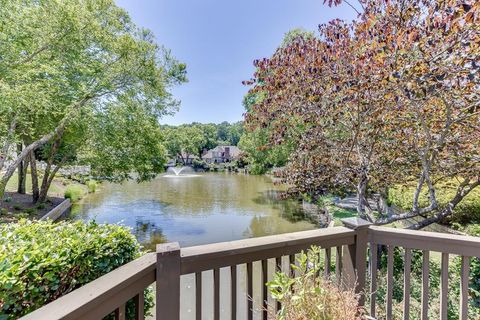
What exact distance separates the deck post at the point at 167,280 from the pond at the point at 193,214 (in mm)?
6815

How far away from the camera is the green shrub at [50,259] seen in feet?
5.96

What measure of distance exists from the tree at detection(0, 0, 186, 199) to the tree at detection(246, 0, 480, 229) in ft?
20.6

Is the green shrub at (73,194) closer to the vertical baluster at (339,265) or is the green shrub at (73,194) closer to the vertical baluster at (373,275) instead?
the vertical baluster at (339,265)

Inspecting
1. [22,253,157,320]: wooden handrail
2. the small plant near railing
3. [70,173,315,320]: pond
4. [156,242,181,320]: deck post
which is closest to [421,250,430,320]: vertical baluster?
the small plant near railing

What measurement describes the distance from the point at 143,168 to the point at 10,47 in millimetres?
5833

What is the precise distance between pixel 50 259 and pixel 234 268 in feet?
5.11

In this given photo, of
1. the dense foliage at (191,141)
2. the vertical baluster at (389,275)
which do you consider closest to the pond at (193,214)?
the vertical baluster at (389,275)

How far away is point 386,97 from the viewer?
2.96 m

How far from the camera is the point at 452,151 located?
3797mm

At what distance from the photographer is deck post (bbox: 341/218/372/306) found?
193cm

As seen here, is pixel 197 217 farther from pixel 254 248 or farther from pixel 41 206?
pixel 254 248

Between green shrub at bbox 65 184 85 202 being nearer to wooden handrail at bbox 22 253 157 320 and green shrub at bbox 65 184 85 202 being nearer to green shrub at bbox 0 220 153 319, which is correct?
green shrub at bbox 0 220 153 319

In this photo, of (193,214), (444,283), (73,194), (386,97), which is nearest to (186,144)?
(73,194)

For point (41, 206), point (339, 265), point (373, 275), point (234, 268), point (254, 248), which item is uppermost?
point (254, 248)
